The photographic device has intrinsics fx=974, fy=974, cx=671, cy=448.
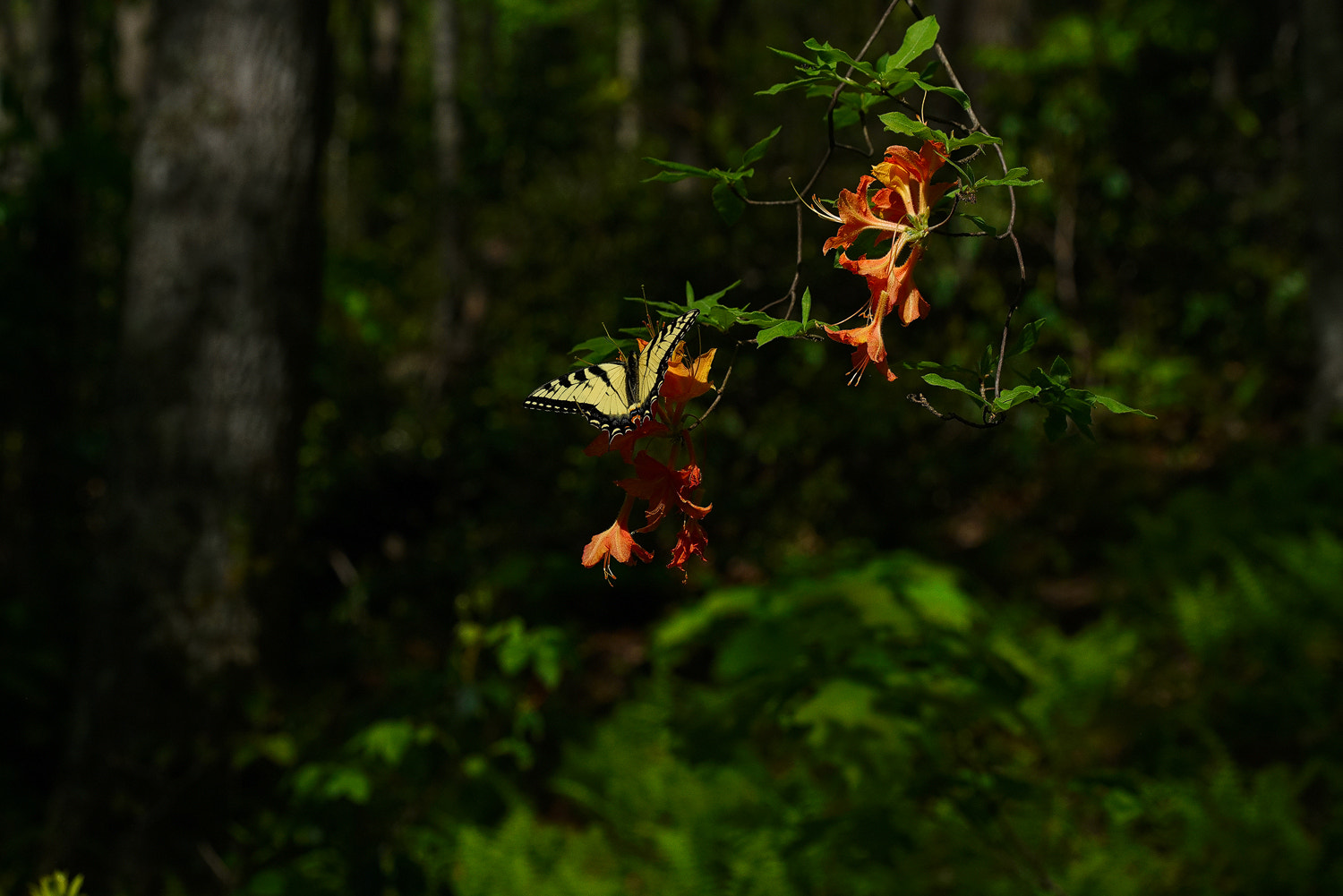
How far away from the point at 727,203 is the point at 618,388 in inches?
10.1

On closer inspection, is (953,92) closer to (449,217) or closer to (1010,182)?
(1010,182)

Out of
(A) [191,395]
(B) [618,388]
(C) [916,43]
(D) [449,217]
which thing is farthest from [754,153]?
(D) [449,217]

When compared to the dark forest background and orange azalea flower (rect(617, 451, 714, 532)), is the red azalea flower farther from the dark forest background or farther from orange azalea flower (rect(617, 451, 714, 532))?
the dark forest background

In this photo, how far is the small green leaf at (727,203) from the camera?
3.75 ft

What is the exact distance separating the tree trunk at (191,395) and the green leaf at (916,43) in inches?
101

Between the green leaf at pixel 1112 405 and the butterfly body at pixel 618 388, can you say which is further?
the butterfly body at pixel 618 388

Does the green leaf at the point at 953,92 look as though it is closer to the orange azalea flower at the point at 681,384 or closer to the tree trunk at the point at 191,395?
the orange azalea flower at the point at 681,384

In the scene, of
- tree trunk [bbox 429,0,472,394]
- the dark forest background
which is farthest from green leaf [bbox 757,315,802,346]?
tree trunk [bbox 429,0,472,394]

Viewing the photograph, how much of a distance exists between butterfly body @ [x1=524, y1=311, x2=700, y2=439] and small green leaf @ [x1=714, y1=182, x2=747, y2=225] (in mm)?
202

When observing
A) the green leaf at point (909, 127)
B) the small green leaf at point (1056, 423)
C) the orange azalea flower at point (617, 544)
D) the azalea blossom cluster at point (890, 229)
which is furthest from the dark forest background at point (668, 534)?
the orange azalea flower at point (617, 544)

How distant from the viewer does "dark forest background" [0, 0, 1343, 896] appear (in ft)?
8.83

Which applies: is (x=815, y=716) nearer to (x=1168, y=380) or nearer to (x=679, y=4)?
(x=1168, y=380)

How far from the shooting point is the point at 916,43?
3.28 feet

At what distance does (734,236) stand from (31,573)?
3.71m
